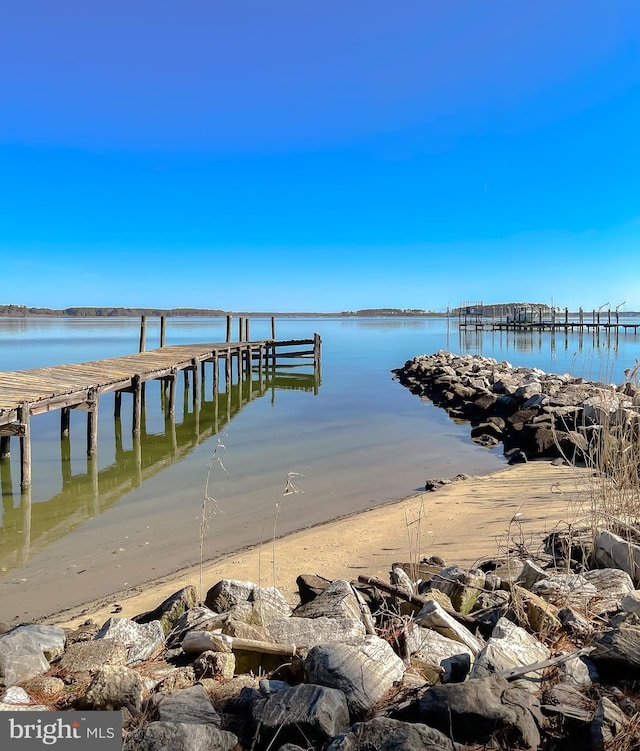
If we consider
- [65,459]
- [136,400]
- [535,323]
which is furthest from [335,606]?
[535,323]

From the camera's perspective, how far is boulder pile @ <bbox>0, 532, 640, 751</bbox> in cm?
223

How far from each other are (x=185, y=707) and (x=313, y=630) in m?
0.96

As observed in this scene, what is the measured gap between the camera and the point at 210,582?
5496mm

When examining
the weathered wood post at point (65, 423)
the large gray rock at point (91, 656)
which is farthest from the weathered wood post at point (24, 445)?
the large gray rock at point (91, 656)

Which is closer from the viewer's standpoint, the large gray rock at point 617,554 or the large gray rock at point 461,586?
the large gray rock at point 461,586

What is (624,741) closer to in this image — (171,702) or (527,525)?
(171,702)

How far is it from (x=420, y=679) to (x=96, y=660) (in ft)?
5.95

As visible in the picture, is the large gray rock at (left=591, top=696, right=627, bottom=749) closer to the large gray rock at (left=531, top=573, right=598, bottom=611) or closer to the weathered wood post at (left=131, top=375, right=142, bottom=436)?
the large gray rock at (left=531, top=573, right=598, bottom=611)

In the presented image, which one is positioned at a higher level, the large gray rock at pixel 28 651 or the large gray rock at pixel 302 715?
the large gray rock at pixel 302 715

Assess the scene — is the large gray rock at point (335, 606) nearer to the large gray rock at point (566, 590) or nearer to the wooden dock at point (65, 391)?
the large gray rock at point (566, 590)

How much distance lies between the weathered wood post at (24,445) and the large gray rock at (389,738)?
324 inches

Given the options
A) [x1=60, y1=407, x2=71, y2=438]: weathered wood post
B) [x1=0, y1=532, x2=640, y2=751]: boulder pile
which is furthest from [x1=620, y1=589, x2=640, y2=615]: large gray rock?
[x1=60, y1=407, x2=71, y2=438]: weathered wood post

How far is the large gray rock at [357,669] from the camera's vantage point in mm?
2520

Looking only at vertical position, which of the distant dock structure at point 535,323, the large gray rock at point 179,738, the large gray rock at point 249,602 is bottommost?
the large gray rock at point 249,602
